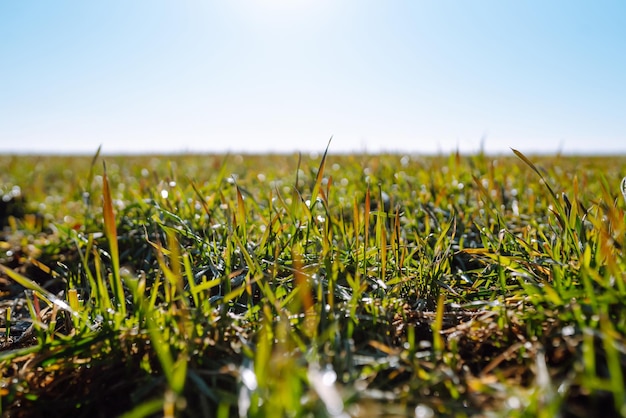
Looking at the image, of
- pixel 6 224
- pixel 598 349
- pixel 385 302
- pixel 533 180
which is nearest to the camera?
pixel 598 349

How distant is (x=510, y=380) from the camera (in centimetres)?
91

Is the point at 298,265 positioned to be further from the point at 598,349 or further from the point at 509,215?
the point at 509,215

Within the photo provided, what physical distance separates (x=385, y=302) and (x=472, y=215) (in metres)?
0.98

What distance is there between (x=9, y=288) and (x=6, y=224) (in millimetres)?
1574

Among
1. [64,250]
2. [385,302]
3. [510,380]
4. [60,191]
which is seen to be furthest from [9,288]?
[60,191]

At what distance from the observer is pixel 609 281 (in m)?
1.00

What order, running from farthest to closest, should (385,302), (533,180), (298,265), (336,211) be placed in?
(533,180) → (336,211) → (298,265) → (385,302)

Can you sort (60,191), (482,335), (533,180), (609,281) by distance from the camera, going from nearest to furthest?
(609,281) → (482,335) → (533,180) → (60,191)

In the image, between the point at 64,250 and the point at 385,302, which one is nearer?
the point at 385,302

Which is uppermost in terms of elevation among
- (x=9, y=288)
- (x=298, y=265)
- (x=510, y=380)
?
(x=298, y=265)

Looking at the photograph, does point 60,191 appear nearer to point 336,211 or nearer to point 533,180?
point 336,211

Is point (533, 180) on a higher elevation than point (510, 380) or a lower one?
higher

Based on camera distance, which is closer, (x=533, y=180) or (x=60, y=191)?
(x=533, y=180)

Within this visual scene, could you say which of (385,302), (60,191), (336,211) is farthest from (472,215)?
(60,191)
